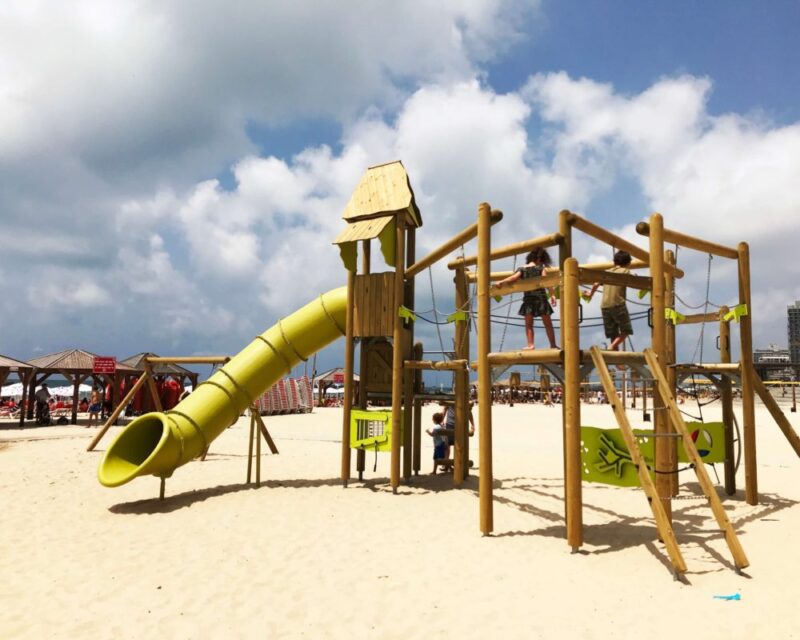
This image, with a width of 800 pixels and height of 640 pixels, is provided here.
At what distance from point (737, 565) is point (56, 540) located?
7.83 metres

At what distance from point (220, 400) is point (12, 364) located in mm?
17448

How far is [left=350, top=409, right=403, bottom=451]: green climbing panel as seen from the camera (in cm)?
995

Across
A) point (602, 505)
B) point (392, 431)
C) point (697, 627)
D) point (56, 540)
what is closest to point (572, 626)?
point (697, 627)

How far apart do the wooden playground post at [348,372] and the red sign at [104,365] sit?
16.7 metres

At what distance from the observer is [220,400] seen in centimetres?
1037

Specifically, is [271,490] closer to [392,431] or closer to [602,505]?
[392,431]

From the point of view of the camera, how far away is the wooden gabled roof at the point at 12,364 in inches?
889

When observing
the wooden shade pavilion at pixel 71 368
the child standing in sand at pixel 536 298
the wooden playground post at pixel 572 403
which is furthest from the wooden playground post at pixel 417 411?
the wooden shade pavilion at pixel 71 368

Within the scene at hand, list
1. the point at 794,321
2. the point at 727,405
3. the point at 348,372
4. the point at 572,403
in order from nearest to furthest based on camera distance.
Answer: the point at 572,403, the point at 727,405, the point at 348,372, the point at 794,321

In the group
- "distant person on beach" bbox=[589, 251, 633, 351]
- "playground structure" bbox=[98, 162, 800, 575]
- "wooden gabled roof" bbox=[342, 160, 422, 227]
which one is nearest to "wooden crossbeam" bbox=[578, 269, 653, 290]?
"playground structure" bbox=[98, 162, 800, 575]

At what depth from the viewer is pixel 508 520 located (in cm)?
793

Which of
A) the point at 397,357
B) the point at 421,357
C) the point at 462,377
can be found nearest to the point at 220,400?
the point at 397,357

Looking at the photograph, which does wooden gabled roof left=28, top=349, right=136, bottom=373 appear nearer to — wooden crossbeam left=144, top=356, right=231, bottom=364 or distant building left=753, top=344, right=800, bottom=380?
wooden crossbeam left=144, top=356, right=231, bottom=364

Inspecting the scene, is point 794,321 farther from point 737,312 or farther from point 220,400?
point 220,400
